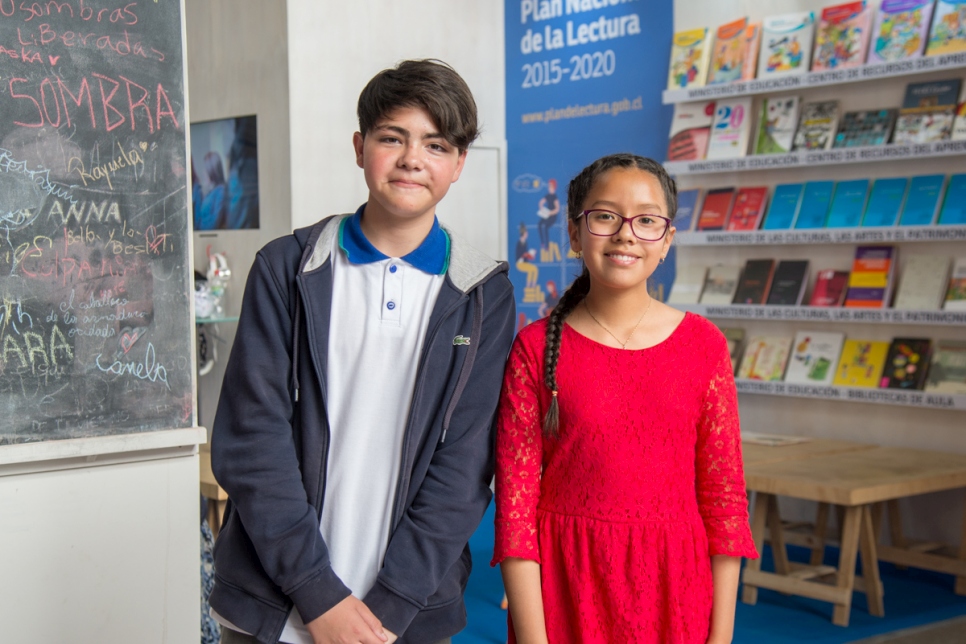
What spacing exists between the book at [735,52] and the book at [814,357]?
4.13 feet

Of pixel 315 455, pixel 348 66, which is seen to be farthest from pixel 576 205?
pixel 348 66

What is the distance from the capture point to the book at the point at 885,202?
172 inches

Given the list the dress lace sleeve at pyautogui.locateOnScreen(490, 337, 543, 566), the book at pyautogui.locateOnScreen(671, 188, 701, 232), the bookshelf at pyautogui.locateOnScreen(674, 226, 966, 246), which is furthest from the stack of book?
the dress lace sleeve at pyautogui.locateOnScreen(490, 337, 543, 566)

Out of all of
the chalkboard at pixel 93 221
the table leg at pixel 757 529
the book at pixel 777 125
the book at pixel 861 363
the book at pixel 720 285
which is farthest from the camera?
the book at pixel 720 285

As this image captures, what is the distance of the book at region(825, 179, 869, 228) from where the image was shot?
4.49m

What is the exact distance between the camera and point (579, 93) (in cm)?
579

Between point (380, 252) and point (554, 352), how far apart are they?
1.01ft

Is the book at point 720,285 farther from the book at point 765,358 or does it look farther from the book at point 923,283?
the book at point 923,283

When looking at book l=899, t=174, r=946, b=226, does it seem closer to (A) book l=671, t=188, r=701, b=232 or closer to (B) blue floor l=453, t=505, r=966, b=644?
(A) book l=671, t=188, r=701, b=232

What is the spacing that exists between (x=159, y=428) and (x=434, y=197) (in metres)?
1.25

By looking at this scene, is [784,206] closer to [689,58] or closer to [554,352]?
[689,58]

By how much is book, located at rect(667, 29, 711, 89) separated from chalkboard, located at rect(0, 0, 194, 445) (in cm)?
316

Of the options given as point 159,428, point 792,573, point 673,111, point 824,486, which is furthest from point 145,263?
point 673,111

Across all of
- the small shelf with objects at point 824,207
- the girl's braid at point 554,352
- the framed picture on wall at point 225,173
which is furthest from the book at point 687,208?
the girl's braid at point 554,352
